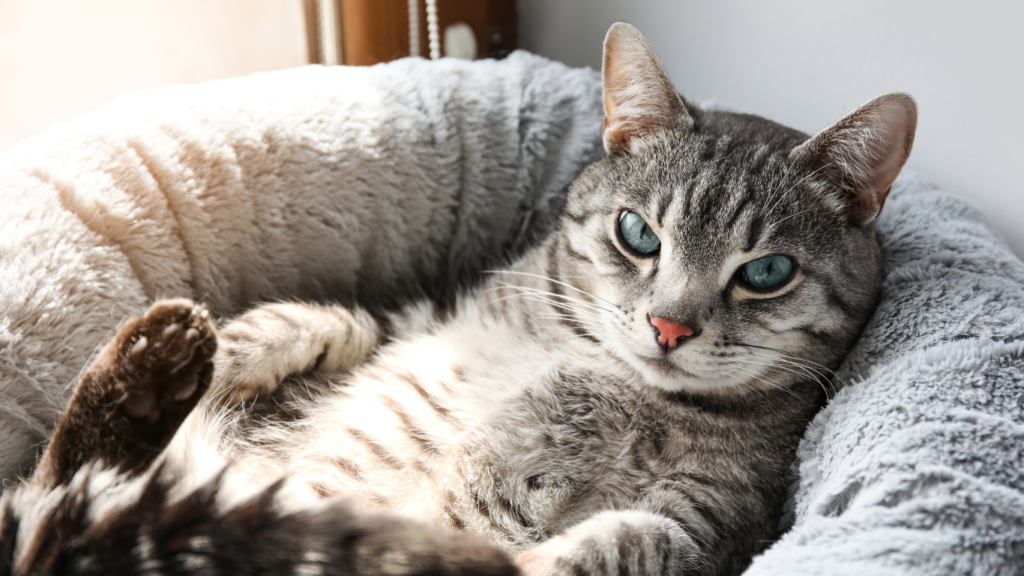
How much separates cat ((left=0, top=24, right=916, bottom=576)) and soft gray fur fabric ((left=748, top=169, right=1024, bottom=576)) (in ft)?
0.27

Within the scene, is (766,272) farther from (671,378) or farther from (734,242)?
(671,378)

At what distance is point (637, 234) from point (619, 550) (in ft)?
1.61

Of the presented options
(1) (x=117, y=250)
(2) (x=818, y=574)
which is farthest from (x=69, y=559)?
(2) (x=818, y=574)

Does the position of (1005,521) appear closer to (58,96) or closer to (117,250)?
(117,250)

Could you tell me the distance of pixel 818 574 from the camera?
0.83 meters

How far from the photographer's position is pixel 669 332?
3.26 feet

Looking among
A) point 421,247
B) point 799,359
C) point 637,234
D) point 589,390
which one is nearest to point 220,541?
point 589,390

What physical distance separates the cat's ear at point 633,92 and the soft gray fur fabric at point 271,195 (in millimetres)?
369

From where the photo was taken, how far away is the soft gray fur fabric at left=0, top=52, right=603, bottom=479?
1162mm

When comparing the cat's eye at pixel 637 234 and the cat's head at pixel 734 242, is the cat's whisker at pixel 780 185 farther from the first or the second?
the cat's eye at pixel 637 234

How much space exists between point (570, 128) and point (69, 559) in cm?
131

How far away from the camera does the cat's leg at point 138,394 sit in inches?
37.0


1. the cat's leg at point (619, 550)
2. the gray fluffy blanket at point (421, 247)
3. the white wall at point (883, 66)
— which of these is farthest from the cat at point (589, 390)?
the white wall at point (883, 66)

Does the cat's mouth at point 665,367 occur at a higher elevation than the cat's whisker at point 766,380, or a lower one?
higher
